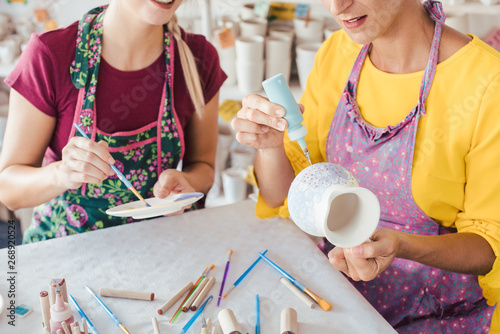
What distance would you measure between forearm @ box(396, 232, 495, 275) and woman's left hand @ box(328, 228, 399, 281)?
0.08 metres

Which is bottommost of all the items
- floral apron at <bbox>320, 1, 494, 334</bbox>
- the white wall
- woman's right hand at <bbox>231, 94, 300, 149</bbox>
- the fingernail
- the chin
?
floral apron at <bbox>320, 1, 494, 334</bbox>

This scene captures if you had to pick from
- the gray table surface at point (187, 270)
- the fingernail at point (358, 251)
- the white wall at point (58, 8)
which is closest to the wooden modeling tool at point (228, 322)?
the gray table surface at point (187, 270)

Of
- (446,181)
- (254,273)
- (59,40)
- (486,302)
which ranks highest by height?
(59,40)

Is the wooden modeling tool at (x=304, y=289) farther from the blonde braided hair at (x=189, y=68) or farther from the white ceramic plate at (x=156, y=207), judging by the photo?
the blonde braided hair at (x=189, y=68)

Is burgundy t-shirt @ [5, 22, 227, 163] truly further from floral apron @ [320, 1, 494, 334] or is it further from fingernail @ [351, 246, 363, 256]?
fingernail @ [351, 246, 363, 256]

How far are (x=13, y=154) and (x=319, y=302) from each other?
876 mm

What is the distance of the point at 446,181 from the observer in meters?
1.11

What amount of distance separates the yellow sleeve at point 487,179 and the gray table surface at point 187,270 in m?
0.31

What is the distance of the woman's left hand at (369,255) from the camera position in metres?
0.83

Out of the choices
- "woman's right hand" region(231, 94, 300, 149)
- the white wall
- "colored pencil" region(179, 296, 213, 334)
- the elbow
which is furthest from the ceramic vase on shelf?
the white wall

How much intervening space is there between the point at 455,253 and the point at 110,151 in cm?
89

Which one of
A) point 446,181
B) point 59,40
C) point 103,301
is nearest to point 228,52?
A: point 59,40

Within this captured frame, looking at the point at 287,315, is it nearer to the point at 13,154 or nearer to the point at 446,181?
the point at 446,181

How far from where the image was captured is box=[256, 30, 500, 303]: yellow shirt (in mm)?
1034
